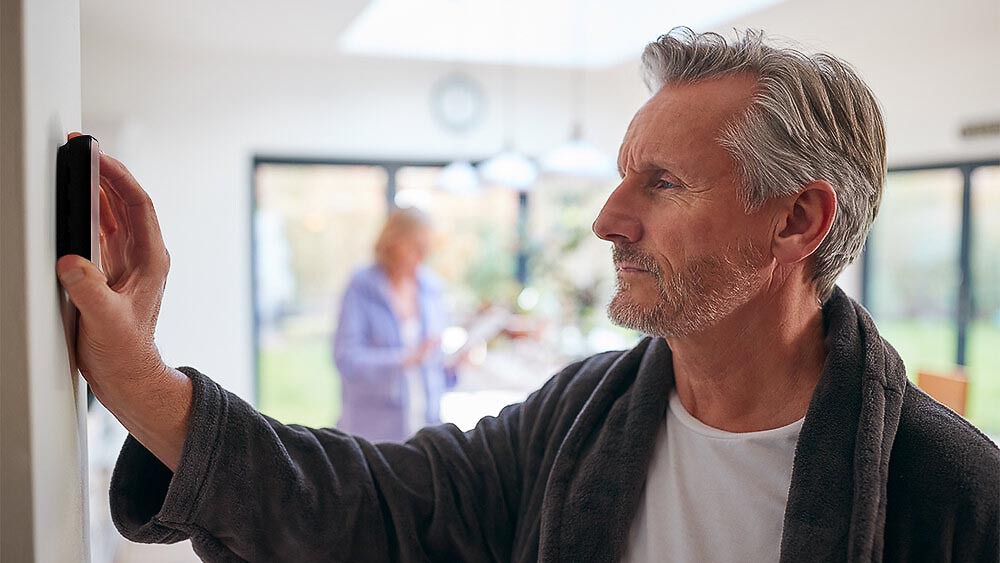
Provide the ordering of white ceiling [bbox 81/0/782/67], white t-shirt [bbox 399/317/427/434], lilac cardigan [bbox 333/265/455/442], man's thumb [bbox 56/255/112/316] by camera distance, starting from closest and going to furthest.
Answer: man's thumb [bbox 56/255/112/316]
lilac cardigan [bbox 333/265/455/442]
white t-shirt [bbox 399/317/427/434]
white ceiling [bbox 81/0/782/67]

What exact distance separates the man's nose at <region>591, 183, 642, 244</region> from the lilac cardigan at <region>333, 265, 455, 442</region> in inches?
101

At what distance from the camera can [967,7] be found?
4.05 meters

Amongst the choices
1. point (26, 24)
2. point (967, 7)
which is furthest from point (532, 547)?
point (967, 7)

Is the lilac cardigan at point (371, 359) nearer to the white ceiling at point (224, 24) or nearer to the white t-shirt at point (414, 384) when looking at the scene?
the white t-shirt at point (414, 384)

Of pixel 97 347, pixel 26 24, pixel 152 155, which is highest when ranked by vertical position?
pixel 152 155

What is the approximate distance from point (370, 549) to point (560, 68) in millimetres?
5160

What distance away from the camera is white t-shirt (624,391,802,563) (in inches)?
43.9

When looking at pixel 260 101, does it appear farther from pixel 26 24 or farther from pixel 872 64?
pixel 26 24

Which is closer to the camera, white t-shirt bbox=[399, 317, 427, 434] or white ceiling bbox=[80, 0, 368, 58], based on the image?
white t-shirt bbox=[399, 317, 427, 434]

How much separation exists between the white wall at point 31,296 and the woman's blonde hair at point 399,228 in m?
2.89

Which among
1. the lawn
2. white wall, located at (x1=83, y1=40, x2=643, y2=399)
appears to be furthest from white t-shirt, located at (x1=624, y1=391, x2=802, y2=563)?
the lawn

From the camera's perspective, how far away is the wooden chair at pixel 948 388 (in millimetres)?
2426

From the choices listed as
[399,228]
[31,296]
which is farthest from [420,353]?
[31,296]

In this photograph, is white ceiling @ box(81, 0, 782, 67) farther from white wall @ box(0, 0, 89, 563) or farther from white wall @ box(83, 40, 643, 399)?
white wall @ box(0, 0, 89, 563)
